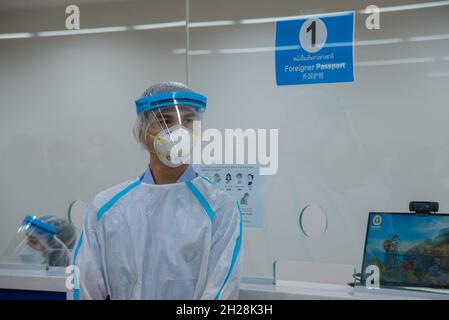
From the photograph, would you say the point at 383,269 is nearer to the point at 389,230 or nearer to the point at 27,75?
the point at 389,230

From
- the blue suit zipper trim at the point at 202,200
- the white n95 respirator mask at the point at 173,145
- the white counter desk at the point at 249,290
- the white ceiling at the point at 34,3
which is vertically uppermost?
the white ceiling at the point at 34,3

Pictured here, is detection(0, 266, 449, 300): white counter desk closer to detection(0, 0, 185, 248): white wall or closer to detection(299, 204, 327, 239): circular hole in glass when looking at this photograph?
detection(299, 204, 327, 239): circular hole in glass

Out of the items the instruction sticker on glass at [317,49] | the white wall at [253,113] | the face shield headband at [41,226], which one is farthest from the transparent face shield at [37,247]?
the instruction sticker on glass at [317,49]

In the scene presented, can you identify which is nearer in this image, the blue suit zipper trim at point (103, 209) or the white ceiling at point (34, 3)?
the blue suit zipper trim at point (103, 209)

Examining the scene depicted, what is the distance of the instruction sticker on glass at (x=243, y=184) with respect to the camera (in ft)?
7.70

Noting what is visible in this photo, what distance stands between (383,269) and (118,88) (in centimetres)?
198

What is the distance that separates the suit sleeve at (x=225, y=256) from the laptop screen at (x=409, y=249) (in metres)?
0.55

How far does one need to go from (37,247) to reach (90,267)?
3.06 feet

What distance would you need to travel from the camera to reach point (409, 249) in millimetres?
1772

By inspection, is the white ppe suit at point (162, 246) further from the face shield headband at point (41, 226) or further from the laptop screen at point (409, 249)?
the face shield headband at point (41, 226)

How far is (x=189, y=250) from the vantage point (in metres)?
1.60
